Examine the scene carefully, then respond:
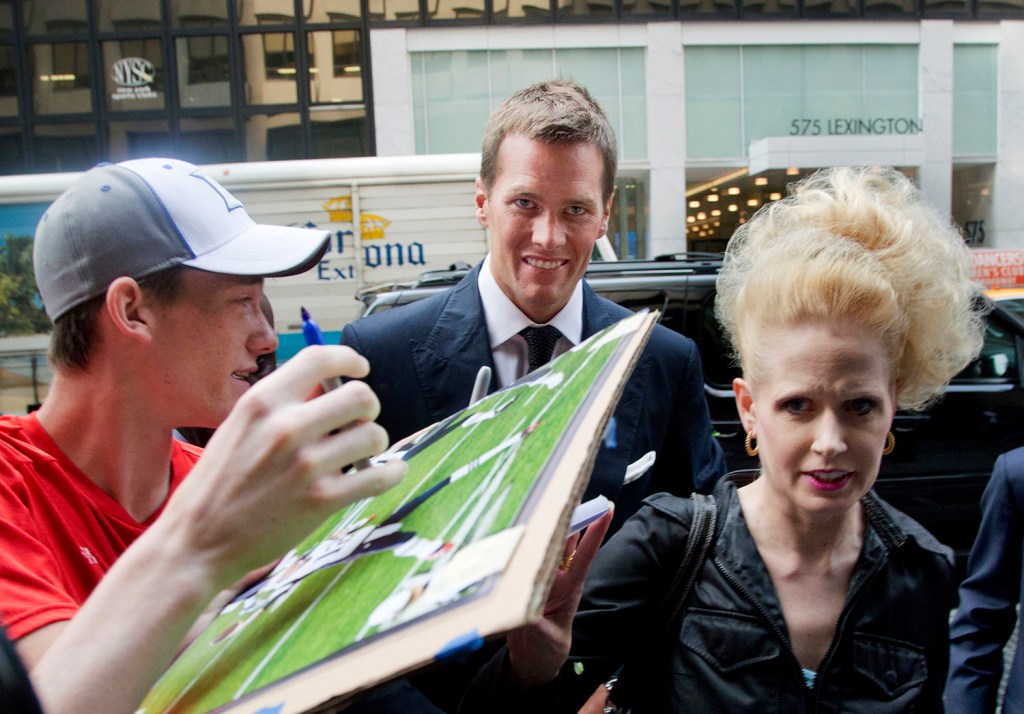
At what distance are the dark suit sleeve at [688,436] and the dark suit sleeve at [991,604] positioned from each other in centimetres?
78

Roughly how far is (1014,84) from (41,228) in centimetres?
2253

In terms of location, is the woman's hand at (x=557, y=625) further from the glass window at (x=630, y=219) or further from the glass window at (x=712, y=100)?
the glass window at (x=712, y=100)

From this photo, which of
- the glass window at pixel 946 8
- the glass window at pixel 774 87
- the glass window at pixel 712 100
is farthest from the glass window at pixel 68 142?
the glass window at pixel 946 8

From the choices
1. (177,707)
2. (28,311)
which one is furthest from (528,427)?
(28,311)

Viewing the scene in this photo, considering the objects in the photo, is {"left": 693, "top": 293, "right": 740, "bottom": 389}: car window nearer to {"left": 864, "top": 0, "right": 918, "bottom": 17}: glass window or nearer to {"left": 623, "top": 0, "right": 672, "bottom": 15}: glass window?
{"left": 623, "top": 0, "right": 672, "bottom": 15}: glass window

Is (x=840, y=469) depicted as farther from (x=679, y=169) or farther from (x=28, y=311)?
(x=679, y=169)

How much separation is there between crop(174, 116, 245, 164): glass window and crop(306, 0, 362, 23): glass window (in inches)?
119

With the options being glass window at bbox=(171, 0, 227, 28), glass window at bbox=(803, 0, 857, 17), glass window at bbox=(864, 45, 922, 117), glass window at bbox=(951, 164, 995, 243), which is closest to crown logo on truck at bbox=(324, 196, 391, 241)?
glass window at bbox=(171, 0, 227, 28)

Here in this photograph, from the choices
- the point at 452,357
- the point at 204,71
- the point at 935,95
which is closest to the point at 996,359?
the point at 452,357

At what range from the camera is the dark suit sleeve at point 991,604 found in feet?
7.57

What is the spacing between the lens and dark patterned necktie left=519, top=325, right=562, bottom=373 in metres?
2.49

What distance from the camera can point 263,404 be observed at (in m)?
0.81

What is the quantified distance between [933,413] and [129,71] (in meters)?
18.2

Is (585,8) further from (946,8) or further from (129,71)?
(129,71)
